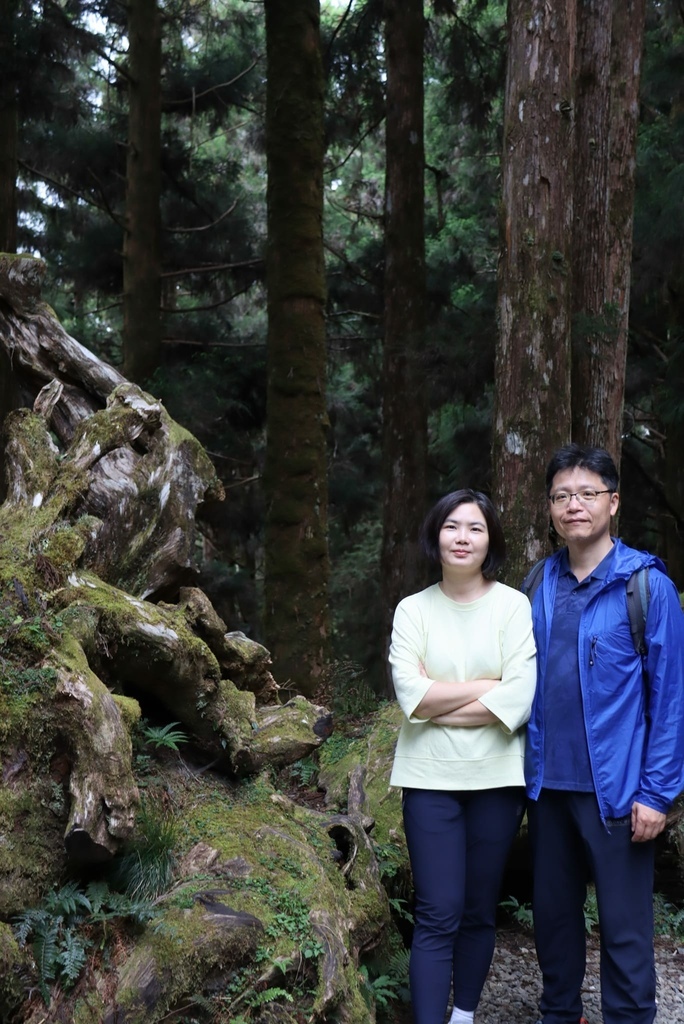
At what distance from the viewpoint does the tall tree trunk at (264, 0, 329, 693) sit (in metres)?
8.06

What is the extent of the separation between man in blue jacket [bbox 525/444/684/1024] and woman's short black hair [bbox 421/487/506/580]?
24 cm

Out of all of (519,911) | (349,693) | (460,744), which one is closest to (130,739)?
(460,744)

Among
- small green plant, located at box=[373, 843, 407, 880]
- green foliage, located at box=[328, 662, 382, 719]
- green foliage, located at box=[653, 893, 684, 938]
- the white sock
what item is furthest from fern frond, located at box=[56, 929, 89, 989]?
green foliage, located at box=[328, 662, 382, 719]

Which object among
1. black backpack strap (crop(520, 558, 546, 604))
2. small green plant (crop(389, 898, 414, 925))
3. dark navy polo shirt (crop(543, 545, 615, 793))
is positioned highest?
black backpack strap (crop(520, 558, 546, 604))

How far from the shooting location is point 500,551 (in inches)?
146

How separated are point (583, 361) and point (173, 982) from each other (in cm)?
544

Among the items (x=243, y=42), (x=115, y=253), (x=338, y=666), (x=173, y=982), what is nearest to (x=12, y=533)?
(x=173, y=982)

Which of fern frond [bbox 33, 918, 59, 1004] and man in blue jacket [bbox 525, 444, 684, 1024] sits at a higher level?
man in blue jacket [bbox 525, 444, 684, 1024]

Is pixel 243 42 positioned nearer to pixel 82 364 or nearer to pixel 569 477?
pixel 82 364

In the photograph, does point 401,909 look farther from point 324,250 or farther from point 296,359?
point 324,250

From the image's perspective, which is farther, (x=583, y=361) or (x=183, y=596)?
(x=583, y=361)

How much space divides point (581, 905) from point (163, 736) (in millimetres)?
1864

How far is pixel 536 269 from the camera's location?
603cm

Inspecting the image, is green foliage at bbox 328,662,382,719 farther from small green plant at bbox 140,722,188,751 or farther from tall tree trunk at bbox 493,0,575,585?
small green plant at bbox 140,722,188,751
